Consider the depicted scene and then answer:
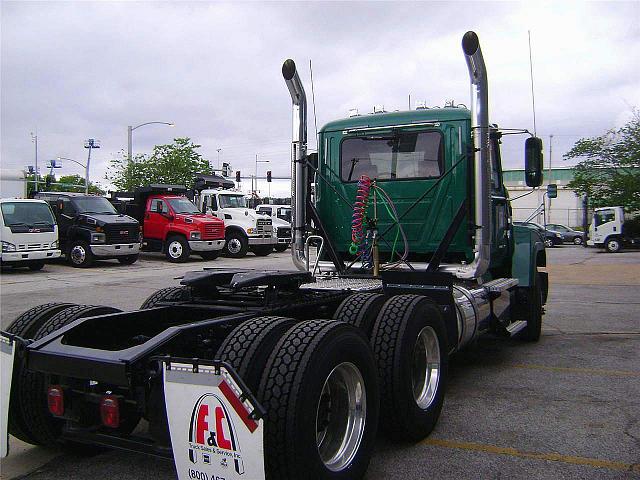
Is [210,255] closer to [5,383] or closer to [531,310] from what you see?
[531,310]

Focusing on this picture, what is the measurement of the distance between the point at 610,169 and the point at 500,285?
35.2m

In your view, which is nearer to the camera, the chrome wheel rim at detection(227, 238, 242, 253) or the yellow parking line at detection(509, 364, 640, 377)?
the yellow parking line at detection(509, 364, 640, 377)

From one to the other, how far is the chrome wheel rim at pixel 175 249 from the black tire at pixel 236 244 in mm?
2981

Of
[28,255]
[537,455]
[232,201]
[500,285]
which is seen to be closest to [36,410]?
[537,455]

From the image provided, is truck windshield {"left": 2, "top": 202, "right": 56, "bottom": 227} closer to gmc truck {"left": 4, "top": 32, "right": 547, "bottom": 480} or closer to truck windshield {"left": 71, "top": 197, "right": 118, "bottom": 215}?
truck windshield {"left": 71, "top": 197, "right": 118, "bottom": 215}

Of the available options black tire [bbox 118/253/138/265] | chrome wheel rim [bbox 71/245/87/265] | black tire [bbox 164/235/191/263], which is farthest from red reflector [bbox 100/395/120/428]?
black tire [bbox 164/235/191/263]

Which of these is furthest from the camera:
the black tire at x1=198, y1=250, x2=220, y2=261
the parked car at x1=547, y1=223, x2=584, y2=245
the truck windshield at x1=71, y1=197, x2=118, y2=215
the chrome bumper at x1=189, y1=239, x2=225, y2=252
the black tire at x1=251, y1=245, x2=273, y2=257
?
the parked car at x1=547, y1=223, x2=584, y2=245

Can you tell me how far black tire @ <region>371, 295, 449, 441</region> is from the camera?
155 inches

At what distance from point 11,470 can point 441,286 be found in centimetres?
333

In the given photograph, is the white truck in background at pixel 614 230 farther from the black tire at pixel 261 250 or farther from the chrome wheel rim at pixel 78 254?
the chrome wheel rim at pixel 78 254

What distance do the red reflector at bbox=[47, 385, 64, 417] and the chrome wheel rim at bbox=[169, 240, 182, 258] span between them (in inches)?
779

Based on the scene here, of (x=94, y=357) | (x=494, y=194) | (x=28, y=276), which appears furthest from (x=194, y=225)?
(x=94, y=357)

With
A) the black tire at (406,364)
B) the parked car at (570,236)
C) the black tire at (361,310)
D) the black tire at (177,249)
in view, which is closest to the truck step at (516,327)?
the black tire at (406,364)

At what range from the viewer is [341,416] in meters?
3.45
